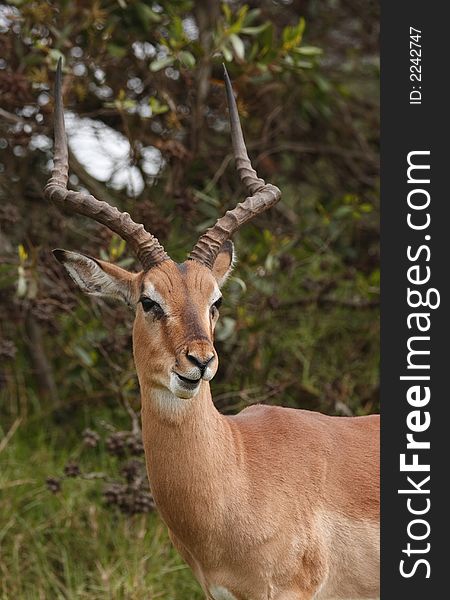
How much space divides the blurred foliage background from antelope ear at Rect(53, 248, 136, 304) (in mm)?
1601

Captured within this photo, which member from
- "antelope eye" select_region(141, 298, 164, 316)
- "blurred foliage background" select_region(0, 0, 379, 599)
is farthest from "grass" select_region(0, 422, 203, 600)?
"antelope eye" select_region(141, 298, 164, 316)

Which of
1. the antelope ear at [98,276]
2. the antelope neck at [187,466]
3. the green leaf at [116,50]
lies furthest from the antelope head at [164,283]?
the green leaf at [116,50]

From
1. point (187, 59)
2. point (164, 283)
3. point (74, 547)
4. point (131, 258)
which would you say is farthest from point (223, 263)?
point (74, 547)

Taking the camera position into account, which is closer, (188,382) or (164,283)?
(188,382)

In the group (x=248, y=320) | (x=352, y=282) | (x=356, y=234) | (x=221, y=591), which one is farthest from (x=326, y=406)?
(x=221, y=591)

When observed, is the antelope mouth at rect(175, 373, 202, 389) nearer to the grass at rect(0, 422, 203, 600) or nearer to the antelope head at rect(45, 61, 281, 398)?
the antelope head at rect(45, 61, 281, 398)

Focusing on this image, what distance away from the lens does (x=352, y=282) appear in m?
8.16

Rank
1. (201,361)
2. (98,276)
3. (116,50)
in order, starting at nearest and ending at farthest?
(201,361) < (98,276) < (116,50)

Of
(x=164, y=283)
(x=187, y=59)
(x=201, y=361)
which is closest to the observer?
(x=201, y=361)

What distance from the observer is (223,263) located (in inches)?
185

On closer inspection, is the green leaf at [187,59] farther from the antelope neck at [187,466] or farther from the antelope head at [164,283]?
the antelope neck at [187,466]

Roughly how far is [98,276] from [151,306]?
0.40 metres

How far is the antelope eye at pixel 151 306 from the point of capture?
4.14 m

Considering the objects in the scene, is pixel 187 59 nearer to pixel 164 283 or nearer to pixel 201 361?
pixel 164 283
